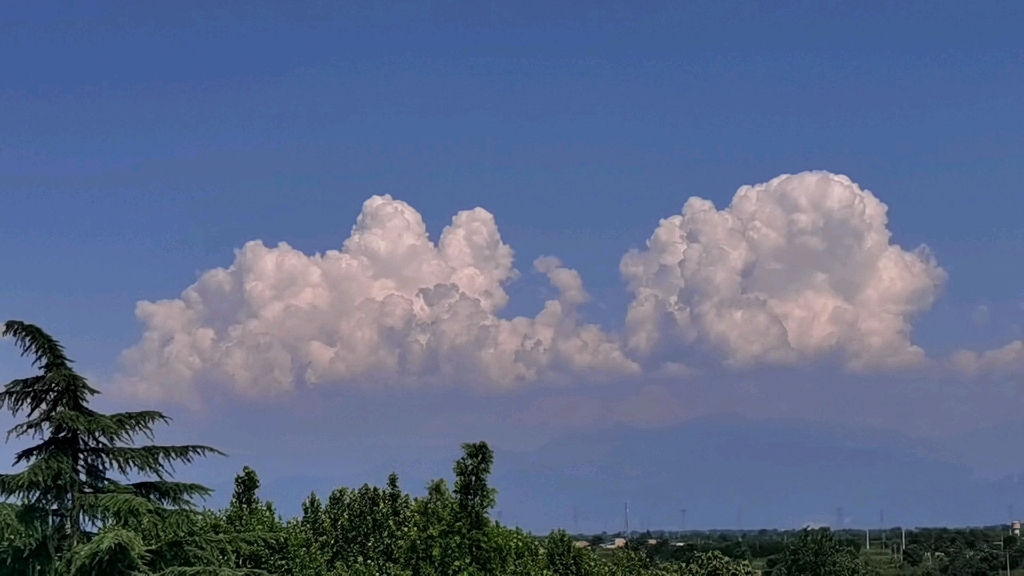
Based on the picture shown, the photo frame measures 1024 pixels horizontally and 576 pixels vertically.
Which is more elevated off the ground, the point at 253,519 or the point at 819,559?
the point at 253,519

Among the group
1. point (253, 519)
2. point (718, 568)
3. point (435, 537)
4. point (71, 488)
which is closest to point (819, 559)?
point (718, 568)

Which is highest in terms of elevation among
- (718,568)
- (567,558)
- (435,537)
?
(435,537)

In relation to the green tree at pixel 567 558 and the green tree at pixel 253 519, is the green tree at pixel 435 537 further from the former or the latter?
the green tree at pixel 567 558

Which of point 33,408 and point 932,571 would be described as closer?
→ point 33,408

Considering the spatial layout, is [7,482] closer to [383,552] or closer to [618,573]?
[383,552]

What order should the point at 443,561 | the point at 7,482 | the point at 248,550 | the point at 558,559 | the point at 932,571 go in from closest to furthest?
the point at 7,482
the point at 248,550
the point at 443,561
the point at 558,559
the point at 932,571

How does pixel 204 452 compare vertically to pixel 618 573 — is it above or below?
above

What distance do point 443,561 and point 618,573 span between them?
26.5 metres

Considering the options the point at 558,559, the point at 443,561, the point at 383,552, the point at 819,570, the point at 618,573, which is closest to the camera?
the point at 443,561

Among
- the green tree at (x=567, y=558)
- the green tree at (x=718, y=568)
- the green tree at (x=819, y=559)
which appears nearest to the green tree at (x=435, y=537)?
the green tree at (x=567, y=558)

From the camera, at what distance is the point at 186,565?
21.7 metres

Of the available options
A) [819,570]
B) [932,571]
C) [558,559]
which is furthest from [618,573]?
[932,571]

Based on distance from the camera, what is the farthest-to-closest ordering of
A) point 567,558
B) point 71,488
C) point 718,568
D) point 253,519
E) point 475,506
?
1. point 718,568
2. point 567,558
3. point 253,519
4. point 475,506
5. point 71,488

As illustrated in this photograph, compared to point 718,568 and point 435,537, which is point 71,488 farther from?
point 718,568
